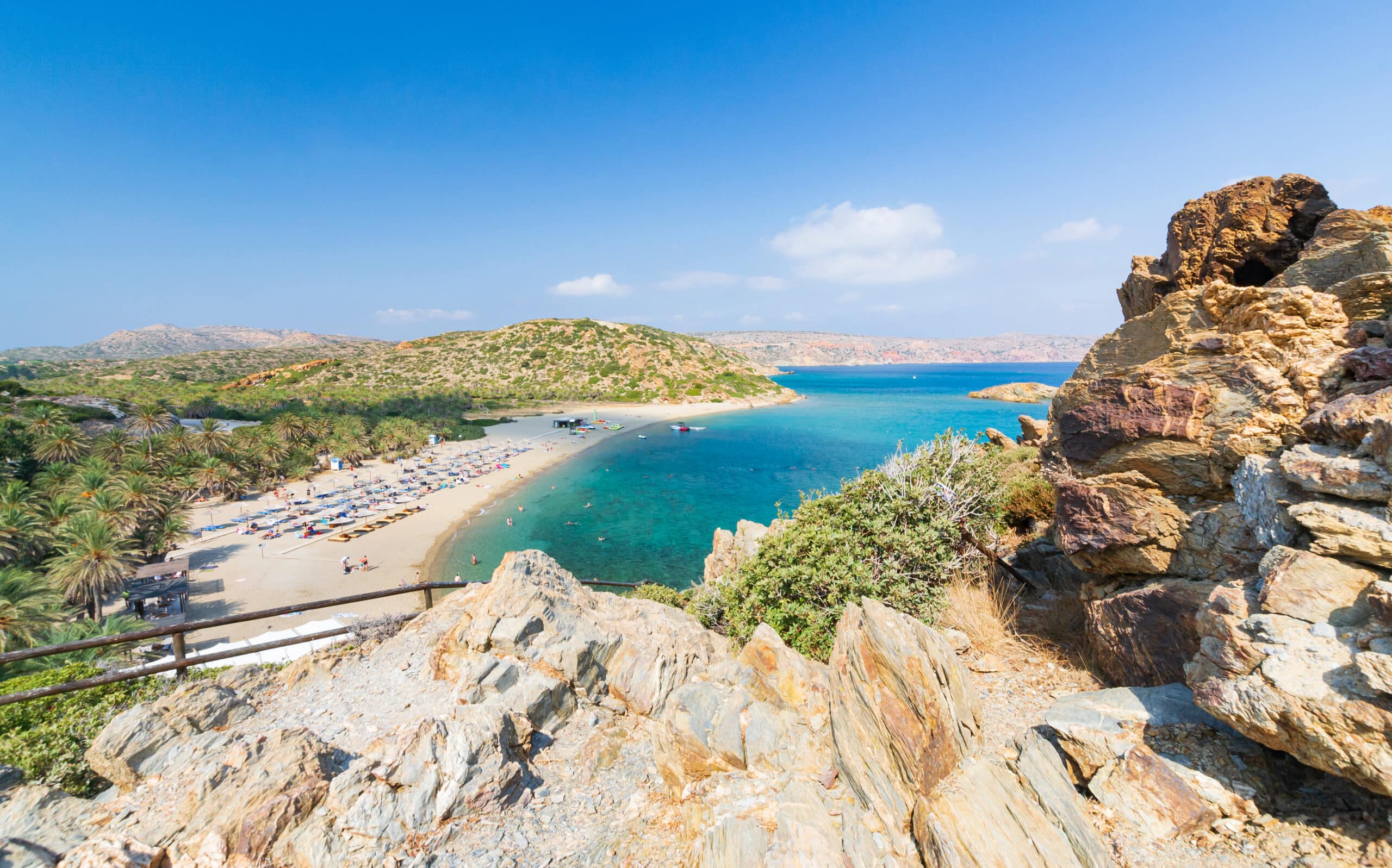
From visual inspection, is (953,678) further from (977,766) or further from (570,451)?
(570,451)

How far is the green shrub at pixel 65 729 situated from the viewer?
17.1 ft

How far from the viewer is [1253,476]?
451 centimetres

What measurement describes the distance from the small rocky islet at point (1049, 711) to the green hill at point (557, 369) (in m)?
102

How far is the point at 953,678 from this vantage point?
179 inches

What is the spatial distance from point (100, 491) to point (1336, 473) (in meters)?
41.8

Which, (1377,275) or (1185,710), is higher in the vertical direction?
(1377,275)

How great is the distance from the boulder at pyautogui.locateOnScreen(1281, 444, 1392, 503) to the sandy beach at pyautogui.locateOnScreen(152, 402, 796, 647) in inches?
967

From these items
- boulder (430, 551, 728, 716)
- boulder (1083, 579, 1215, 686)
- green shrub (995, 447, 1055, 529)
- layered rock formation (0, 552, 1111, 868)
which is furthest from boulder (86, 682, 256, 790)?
green shrub (995, 447, 1055, 529)

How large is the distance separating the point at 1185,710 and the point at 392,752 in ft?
22.3

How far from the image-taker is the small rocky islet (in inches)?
134

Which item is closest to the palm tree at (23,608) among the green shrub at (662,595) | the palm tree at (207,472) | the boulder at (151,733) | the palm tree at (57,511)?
the palm tree at (57,511)

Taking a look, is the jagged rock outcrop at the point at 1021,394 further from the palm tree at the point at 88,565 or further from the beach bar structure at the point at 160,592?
the palm tree at the point at 88,565

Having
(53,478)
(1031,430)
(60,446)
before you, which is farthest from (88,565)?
(1031,430)

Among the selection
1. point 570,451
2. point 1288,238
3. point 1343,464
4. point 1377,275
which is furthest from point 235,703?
point 570,451
